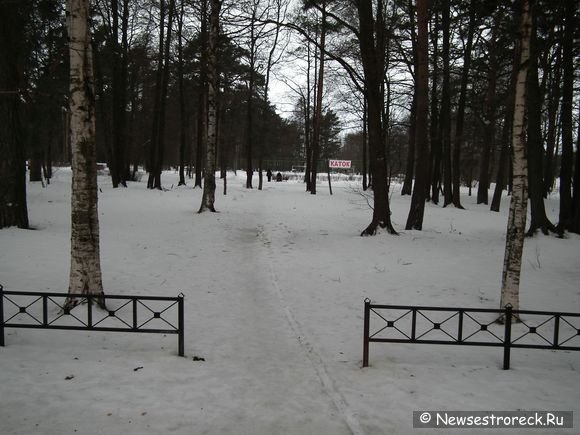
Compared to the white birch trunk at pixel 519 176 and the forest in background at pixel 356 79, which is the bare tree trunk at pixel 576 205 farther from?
the white birch trunk at pixel 519 176

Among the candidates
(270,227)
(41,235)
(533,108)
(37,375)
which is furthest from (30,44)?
(533,108)

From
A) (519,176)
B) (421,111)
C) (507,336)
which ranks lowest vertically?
(507,336)

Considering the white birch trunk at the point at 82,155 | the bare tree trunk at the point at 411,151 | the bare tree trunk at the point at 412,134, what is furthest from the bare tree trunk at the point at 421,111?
the bare tree trunk at the point at 411,151

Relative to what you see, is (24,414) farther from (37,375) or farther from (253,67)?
(253,67)

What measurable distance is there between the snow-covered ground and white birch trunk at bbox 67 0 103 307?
0.92m

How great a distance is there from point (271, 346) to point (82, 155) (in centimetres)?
375

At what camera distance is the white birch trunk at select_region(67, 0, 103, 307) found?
232 inches

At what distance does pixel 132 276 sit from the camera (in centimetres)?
875

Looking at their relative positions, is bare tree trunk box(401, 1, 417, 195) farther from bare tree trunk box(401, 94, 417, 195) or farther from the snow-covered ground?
the snow-covered ground

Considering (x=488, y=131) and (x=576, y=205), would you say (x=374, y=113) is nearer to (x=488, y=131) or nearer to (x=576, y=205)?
(x=576, y=205)

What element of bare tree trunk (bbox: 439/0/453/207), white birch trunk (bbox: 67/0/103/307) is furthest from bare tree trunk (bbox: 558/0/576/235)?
white birch trunk (bbox: 67/0/103/307)

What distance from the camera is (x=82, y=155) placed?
6.09 metres

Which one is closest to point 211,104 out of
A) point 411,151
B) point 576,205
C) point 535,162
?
point 535,162

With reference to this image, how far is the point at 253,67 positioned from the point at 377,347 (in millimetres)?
25784
